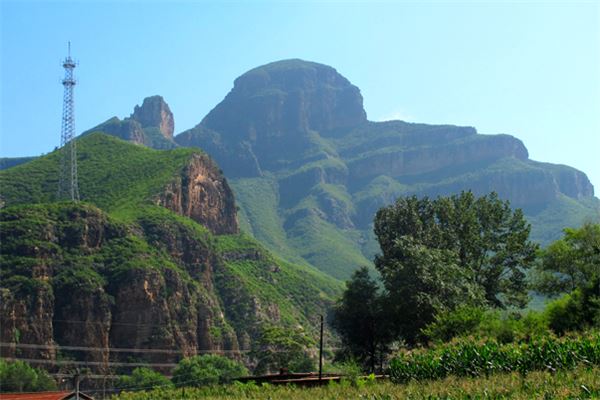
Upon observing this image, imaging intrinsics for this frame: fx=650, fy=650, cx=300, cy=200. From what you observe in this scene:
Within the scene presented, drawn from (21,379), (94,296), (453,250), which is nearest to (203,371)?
(21,379)

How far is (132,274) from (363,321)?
5035 cm

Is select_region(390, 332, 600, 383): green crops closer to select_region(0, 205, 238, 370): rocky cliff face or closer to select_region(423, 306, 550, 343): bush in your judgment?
select_region(423, 306, 550, 343): bush

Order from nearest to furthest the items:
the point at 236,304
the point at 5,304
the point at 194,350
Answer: the point at 5,304, the point at 194,350, the point at 236,304

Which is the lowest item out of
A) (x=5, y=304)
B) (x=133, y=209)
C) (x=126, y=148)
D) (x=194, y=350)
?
(x=194, y=350)

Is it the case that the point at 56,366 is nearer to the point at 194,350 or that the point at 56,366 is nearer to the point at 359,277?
the point at 194,350

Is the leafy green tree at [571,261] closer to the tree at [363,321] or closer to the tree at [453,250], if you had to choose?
the tree at [453,250]

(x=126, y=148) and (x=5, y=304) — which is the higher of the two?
(x=126, y=148)

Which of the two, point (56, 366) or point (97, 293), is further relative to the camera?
point (97, 293)

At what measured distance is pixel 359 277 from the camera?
50.5 metres

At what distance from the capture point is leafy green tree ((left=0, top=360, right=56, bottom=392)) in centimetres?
6400

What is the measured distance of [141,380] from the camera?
75.3 meters

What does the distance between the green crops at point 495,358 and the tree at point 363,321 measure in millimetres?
18521

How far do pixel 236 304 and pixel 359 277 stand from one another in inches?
2549

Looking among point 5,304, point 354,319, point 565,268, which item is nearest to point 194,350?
point 5,304
